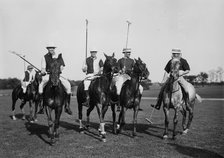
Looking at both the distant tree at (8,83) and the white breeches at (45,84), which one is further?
the distant tree at (8,83)

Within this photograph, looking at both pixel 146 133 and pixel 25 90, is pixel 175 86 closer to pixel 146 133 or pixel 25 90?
pixel 146 133

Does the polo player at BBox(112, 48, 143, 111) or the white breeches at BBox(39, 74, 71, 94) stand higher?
the polo player at BBox(112, 48, 143, 111)

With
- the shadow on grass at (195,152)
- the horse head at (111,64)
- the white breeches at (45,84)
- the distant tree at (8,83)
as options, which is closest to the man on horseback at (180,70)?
the horse head at (111,64)

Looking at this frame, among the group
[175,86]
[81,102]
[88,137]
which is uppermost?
[175,86]

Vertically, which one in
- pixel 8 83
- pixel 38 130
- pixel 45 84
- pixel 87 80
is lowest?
pixel 38 130

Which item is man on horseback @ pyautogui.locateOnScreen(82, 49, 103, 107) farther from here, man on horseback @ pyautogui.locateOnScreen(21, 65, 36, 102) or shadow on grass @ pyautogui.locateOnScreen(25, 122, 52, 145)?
man on horseback @ pyautogui.locateOnScreen(21, 65, 36, 102)

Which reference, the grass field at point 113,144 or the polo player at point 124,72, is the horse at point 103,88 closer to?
the polo player at point 124,72

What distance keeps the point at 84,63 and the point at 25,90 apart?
5.68 meters

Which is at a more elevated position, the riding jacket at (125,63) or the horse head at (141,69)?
the riding jacket at (125,63)

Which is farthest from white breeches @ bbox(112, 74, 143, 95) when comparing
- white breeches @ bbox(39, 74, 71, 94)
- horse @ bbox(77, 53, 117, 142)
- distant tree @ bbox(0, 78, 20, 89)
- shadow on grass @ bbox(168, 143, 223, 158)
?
distant tree @ bbox(0, 78, 20, 89)

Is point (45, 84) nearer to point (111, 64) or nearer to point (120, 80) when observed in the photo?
point (111, 64)

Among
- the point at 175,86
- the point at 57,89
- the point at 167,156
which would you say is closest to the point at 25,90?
the point at 57,89

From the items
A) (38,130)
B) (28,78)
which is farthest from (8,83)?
(38,130)

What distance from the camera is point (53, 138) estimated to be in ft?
30.8
